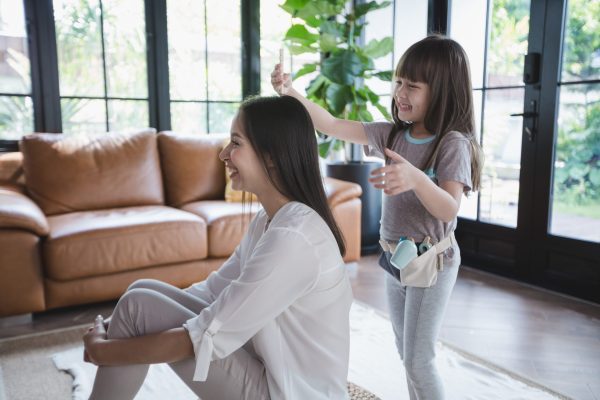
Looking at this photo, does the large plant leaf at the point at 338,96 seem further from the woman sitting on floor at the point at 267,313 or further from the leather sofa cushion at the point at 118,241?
the woman sitting on floor at the point at 267,313

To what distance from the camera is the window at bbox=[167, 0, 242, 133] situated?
12.9ft

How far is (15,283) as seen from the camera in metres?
2.42

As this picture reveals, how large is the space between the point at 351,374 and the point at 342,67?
2.15 metres

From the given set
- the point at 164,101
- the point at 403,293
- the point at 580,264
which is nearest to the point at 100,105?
the point at 164,101

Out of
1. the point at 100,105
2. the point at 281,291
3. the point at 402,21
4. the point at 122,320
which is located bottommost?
the point at 122,320

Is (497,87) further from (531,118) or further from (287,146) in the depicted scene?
(287,146)

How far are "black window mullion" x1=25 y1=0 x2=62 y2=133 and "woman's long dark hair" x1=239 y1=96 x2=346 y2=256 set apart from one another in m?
2.80

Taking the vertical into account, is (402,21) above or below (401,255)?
above

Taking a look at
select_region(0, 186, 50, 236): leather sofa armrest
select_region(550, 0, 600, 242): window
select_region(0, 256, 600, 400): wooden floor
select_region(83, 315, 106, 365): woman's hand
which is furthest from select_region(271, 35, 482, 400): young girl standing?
select_region(550, 0, 600, 242): window

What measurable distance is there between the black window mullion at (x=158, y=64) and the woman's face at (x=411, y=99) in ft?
9.07

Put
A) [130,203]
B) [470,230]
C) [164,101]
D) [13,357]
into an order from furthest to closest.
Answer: [164,101] < [470,230] < [130,203] < [13,357]

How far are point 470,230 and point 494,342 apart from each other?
133 centimetres

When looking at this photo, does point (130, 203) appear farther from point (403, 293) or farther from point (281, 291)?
point (281, 291)

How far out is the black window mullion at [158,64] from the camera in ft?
12.4
